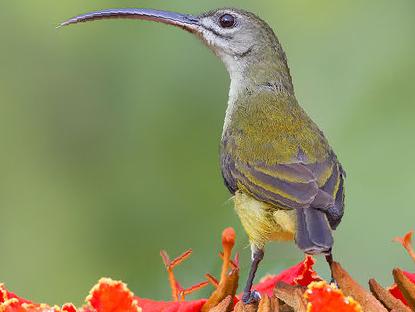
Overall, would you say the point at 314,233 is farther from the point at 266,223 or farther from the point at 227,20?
the point at 227,20

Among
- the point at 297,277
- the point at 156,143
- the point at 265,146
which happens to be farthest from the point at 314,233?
the point at 156,143

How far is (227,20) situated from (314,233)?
1.09 m

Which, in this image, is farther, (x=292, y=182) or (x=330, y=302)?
(x=292, y=182)

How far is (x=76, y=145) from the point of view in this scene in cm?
224

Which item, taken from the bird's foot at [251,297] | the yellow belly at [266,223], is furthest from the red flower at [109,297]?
the yellow belly at [266,223]

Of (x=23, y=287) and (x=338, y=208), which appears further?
(x=23, y=287)

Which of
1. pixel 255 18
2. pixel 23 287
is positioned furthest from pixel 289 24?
pixel 23 287

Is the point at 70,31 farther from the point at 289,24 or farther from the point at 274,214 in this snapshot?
the point at 274,214

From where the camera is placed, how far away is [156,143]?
219cm

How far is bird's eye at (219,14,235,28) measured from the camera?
2.58 meters

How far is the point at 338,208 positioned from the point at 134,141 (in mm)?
569

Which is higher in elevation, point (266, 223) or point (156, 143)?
point (156, 143)

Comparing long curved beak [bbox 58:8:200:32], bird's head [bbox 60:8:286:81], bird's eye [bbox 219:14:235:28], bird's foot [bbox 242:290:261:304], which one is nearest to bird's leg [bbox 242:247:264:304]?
bird's foot [bbox 242:290:261:304]

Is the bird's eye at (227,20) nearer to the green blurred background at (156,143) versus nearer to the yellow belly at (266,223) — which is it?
the green blurred background at (156,143)
